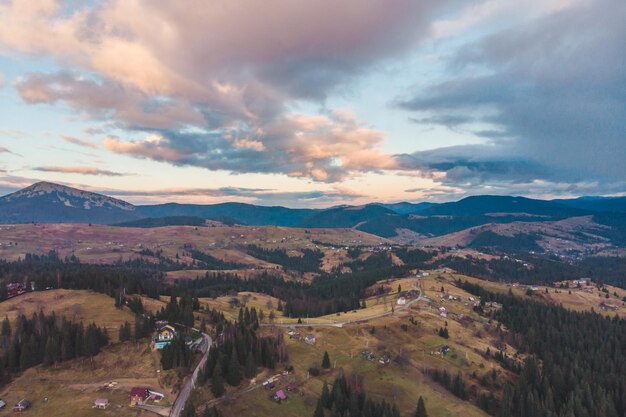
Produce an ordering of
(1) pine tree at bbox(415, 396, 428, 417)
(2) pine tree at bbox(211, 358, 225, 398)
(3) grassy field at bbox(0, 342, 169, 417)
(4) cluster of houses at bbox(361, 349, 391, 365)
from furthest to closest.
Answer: (4) cluster of houses at bbox(361, 349, 391, 365), (1) pine tree at bbox(415, 396, 428, 417), (2) pine tree at bbox(211, 358, 225, 398), (3) grassy field at bbox(0, 342, 169, 417)

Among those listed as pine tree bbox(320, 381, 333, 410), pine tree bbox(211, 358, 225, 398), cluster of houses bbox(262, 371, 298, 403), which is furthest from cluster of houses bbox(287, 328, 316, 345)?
pine tree bbox(211, 358, 225, 398)

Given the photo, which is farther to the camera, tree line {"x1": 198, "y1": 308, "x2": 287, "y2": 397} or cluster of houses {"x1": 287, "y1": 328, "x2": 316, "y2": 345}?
cluster of houses {"x1": 287, "y1": 328, "x2": 316, "y2": 345}

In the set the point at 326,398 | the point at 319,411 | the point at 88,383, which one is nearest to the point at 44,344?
the point at 88,383

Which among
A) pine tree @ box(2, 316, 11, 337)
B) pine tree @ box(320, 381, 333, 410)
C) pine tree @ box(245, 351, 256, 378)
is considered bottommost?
pine tree @ box(320, 381, 333, 410)

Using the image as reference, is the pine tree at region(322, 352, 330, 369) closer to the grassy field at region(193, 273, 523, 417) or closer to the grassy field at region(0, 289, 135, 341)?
the grassy field at region(193, 273, 523, 417)

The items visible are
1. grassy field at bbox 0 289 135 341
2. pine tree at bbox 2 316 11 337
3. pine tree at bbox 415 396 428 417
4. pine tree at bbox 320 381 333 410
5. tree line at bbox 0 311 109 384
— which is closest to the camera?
pine tree at bbox 320 381 333 410

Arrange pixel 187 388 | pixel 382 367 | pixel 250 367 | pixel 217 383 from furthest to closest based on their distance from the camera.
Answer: pixel 382 367, pixel 250 367, pixel 187 388, pixel 217 383

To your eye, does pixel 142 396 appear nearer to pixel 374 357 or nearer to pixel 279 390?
pixel 279 390
